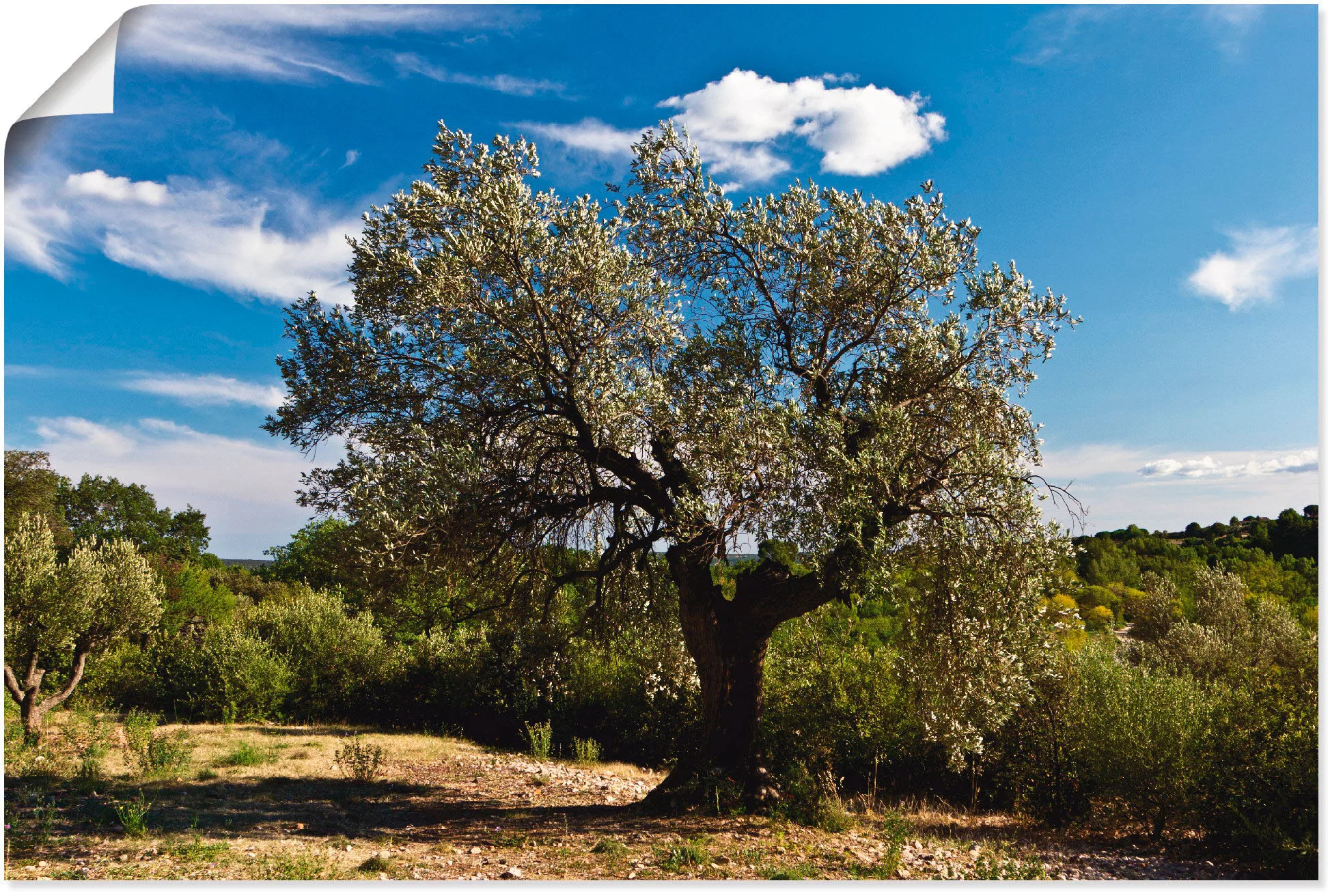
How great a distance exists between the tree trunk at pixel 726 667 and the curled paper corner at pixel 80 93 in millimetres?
6837

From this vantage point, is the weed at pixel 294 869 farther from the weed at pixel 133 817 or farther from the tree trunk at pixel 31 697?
the tree trunk at pixel 31 697

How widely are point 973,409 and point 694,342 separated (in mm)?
3129

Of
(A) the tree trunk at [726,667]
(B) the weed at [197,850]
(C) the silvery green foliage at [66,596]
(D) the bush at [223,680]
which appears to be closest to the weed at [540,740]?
(A) the tree trunk at [726,667]

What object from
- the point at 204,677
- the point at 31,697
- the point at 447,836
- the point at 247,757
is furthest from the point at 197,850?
the point at 204,677

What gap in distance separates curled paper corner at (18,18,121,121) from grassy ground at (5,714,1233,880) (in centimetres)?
599

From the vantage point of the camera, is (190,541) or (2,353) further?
(190,541)

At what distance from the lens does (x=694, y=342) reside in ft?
26.1

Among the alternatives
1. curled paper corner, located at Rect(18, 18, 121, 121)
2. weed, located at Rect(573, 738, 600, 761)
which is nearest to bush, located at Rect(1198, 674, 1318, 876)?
weed, located at Rect(573, 738, 600, 761)

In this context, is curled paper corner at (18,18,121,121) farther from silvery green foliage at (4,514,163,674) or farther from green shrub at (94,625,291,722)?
green shrub at (94,625,291,722)

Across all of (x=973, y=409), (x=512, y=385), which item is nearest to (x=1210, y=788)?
(x=973, y=409)

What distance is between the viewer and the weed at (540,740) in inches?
591

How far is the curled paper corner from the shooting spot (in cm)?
533

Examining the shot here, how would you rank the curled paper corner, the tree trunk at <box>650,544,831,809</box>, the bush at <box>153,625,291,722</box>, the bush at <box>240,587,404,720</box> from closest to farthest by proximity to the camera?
the curled paper corner
the tree trunk at <box>650,544,831,809</box>
the bush at <box>153,625,291,722</box>
the bush at <box>240,587,404,720</box>

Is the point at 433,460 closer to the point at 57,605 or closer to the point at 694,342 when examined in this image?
the point at 694,342
